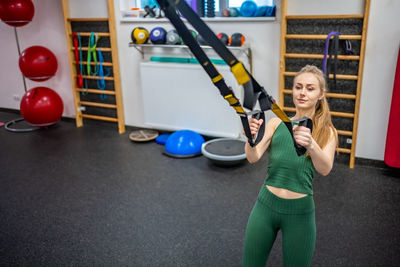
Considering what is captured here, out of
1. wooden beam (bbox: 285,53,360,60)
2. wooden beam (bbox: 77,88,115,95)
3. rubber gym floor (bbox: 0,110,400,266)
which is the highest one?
wooden beam (bbox: 285,53,360,60)

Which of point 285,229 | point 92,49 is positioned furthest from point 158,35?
point 285,229

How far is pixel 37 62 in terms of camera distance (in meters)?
5.16

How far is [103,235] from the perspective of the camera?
294 centimetres

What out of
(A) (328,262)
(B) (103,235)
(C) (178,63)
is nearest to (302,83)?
(A) (328,262)

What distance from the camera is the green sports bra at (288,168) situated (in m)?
1.70

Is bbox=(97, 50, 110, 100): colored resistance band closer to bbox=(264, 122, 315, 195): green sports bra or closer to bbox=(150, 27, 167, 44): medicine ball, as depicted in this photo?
bbox=(150, 27, 167, 44): medicine ball

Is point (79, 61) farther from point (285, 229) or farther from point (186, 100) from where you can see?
point (285, 229)

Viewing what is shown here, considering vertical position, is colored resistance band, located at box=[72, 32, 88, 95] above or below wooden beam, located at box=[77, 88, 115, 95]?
above

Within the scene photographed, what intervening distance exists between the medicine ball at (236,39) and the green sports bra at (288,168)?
2493 millimetres

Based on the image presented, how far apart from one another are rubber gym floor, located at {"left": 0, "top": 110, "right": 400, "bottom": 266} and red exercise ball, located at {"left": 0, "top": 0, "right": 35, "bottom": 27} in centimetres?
170

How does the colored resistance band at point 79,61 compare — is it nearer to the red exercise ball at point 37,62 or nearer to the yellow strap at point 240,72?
the red exercise ball at point 37,62

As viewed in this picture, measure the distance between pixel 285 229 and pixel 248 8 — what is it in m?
2.99

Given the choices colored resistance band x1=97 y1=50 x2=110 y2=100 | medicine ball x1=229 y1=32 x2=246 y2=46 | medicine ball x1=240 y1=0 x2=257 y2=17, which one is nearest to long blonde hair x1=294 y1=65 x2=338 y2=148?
medicine ball x1=229 y1=32 x2=246 y2=46

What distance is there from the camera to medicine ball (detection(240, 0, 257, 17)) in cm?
409
